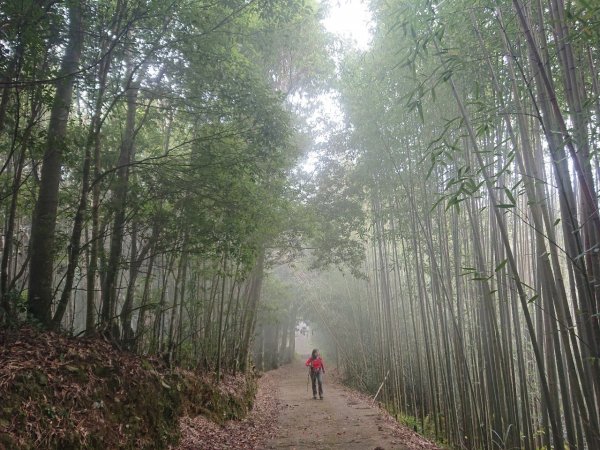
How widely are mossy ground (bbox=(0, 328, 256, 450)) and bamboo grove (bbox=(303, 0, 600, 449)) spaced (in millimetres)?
2945

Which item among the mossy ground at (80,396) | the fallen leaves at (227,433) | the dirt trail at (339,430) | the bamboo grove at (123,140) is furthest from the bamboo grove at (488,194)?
the mossy ground at (80,396)

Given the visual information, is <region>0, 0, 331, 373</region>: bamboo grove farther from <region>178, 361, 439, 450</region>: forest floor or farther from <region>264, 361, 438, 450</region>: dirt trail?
<region>264, 361, 438, 450</region>: dirt trail

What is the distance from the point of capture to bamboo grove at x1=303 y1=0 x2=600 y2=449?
6.75ft

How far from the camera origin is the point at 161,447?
426cm

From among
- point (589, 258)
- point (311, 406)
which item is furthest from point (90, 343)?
point (311, 406)

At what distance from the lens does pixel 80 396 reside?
3.46m

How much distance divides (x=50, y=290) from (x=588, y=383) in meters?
4.49

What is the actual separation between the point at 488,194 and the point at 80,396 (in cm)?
412

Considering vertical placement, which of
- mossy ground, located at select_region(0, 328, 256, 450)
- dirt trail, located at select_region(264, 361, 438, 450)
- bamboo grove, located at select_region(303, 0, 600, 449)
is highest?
bamboo grove, located at select_region(303, 0, 600, 449)

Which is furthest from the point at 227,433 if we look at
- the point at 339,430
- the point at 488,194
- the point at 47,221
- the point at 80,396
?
the point at 488,194

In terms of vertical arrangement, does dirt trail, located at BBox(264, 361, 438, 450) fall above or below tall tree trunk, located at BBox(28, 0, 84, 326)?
below

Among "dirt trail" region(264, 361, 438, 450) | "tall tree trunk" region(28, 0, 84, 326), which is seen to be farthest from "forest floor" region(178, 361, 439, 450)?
"tall tree trunk" region(28, 0, 84, 326)

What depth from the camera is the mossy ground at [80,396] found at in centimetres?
290

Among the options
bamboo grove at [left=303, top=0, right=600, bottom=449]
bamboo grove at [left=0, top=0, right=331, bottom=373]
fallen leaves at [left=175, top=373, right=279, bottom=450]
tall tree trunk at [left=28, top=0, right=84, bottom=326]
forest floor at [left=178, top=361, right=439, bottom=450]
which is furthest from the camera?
forest floor at [left=178, top=361, right=439, bottom=450]
